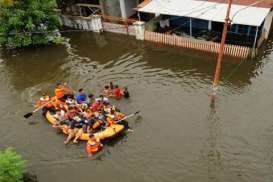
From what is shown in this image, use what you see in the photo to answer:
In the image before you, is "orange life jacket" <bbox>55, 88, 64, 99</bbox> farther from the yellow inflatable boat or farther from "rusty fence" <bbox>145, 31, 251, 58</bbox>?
"rusty fence" <bbox>145, 31, 251, 58</bbox>

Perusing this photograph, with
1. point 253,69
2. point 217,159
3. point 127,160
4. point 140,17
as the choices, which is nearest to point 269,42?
point 253,69

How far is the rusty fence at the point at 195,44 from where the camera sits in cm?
2386

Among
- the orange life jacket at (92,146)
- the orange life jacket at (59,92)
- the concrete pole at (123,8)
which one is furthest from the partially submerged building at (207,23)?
the orange life jacket at (92,146)

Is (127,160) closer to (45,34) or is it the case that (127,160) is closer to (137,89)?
(137,89)

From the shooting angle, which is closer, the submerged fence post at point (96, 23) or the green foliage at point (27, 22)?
the green foliage at point (27, 22)

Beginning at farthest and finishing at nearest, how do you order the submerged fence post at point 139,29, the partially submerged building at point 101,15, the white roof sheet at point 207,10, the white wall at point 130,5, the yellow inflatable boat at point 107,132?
1. the white wall at point 130,5
2. the partially submerged building at point 101,15
3. the submerged fence post at point 139,29
4. the white roof sheet at point 207,10
5. the yellow inflatable boat at point 107,132

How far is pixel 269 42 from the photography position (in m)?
26.1

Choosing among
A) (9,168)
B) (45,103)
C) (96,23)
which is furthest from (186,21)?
(9,168)

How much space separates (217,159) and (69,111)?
8630 millimetres

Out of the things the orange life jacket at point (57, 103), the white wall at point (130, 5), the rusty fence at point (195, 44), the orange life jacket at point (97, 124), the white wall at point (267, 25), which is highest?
the white wall at point (130, 5)

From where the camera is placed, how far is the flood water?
1647cm

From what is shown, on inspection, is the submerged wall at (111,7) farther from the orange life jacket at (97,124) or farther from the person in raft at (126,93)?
the orange life jacket at (97,124)

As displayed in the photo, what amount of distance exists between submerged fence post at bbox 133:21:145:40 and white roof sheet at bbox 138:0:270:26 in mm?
1042

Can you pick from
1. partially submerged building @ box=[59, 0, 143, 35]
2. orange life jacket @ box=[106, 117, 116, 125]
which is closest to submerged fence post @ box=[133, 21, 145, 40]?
partially submerged building @ box=[59, 0, 143, 35]
